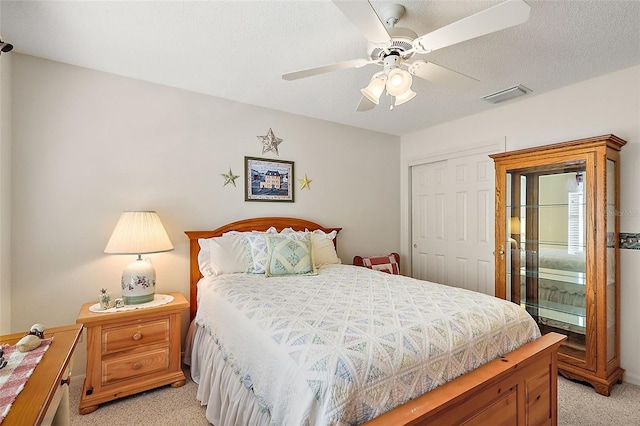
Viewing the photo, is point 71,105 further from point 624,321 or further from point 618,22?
point 624,321

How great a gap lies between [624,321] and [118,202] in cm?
418

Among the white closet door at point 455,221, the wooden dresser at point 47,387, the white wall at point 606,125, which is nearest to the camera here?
the wooden dresser at point 47,387

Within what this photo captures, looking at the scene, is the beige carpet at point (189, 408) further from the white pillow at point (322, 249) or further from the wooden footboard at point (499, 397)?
the white pillow at point (322, 249)

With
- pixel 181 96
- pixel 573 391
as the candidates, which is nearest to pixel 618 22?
pixel 573 391

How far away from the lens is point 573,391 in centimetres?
233

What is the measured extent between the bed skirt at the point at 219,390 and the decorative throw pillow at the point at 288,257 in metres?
0.70

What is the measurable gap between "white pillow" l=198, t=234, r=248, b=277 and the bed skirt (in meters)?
0.48

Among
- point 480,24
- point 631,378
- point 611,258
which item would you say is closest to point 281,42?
point 480,24

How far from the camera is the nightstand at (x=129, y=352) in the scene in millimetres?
2051

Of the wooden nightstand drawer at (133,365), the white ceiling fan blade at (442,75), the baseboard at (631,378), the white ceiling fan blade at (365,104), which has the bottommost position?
the baseboard at (631,378)

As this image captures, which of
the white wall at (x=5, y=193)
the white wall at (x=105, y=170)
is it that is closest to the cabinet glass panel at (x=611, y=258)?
the white wall at (x=105, y=170)

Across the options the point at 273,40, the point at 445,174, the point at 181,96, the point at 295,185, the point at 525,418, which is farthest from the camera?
the point at 445,174

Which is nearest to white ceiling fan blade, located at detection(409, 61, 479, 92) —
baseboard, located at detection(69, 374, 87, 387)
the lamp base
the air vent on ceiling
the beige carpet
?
the air vent on ceiling

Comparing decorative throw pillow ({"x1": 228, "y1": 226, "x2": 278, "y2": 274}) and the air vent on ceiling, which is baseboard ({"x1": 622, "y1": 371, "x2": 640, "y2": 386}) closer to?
the air vent on ceiling
